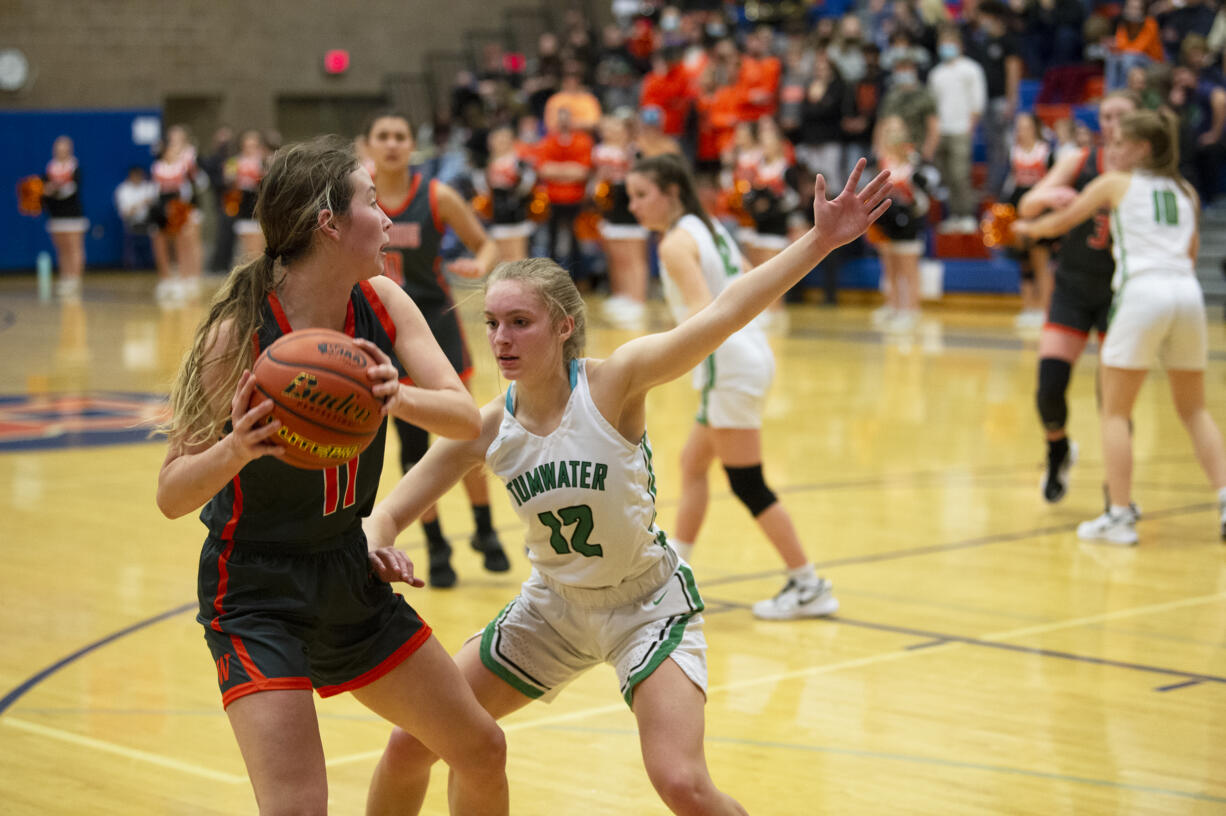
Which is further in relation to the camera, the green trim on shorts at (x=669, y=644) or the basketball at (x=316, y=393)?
the green trim on shorts at (x=669, y=644)

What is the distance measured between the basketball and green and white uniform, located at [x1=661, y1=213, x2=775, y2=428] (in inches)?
118

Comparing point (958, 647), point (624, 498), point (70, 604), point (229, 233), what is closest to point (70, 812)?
point (624, 498)

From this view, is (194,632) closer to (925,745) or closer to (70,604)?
(70,604)

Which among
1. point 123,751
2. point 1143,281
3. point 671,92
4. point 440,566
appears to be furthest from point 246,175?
point 123,751

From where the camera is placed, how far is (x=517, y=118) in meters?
22.6

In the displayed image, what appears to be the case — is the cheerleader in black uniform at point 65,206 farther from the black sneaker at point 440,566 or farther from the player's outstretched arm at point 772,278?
the player's outstretched arm at point 772,278

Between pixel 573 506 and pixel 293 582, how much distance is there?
0.62 meters

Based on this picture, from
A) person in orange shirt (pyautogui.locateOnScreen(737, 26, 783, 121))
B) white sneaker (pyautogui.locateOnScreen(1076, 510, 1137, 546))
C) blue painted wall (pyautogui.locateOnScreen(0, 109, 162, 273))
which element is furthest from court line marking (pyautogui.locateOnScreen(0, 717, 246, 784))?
blue painted wall (pyautogui.locateOnScreen(0, 109, 162, 273))

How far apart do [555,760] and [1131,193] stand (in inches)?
157

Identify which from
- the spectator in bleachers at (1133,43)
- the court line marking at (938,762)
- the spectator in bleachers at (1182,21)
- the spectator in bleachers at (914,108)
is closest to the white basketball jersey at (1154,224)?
the court line marking at (938,762)

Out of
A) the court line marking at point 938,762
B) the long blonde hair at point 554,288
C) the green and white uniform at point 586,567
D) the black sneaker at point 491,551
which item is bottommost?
the court line marking at point 938,762

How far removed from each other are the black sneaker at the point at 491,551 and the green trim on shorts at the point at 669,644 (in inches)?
123

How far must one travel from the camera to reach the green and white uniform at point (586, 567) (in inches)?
129

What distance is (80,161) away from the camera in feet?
81.3
